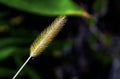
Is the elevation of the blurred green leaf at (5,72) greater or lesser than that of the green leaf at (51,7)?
lesser

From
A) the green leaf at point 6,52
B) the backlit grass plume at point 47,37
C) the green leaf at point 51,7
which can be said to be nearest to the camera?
the backlit grass plume at point 47,37

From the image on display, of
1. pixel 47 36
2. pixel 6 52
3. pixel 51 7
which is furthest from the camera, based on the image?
pixel 6 52

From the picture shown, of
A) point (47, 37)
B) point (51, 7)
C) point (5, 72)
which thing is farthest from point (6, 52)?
point (47, 37)

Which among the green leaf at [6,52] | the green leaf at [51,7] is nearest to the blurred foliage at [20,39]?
the green leaf at [6,52]

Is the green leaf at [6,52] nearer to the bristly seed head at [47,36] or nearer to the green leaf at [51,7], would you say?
the green leaf at [51,7]

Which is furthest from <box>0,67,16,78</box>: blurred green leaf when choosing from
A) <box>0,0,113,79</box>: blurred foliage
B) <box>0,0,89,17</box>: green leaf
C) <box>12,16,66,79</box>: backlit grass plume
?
<box>12,16,66,79</box>: backlit grass plume

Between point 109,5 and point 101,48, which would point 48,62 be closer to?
point 101,48

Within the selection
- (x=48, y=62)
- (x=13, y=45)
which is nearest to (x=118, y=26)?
(x=48, y=62)

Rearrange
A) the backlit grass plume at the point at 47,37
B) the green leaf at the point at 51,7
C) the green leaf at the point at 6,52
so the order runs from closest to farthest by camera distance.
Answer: the backlit grass plume at the point at 47,37
the green leaf at the point at 51,7
the green leaf at the point at 6,52

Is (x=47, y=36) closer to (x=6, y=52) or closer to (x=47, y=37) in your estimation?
(x=47, y=37)

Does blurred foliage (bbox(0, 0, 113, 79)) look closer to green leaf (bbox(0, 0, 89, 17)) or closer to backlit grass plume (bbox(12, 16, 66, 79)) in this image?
green leaf (bbox(0, 0, 89, 17))
